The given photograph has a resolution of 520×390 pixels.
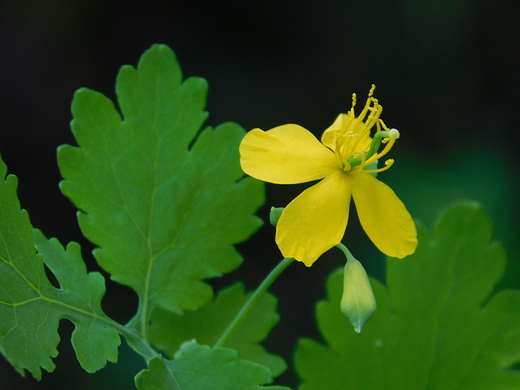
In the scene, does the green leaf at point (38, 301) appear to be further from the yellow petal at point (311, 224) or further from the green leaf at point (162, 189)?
the yellow petal at point (311, 224)

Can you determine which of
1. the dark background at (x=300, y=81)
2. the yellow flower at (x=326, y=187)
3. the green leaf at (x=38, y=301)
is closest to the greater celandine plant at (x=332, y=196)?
the yellow flower at (x=326, y=187)

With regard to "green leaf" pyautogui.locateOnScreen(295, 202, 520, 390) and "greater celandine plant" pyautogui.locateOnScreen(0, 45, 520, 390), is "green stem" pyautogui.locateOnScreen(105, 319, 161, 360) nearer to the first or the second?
"greater celandine plant" pyautogui.locateOnScreen(0, 45, 520, 390)

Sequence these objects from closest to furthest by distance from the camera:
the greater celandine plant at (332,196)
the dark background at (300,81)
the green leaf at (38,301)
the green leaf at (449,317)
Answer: the green leaf at (38,301)
the greater celandine plant at (332,196)
the green leaf at (449,317)
the dark background at (300,81)

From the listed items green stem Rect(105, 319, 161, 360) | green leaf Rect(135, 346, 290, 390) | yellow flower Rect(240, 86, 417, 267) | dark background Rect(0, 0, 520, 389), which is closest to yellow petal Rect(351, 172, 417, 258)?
yellow flower Rect(240, 86, 417, 267)

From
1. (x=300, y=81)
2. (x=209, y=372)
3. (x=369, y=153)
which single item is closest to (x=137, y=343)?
(x=209, y=372)

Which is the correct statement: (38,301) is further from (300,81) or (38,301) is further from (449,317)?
(300,81)

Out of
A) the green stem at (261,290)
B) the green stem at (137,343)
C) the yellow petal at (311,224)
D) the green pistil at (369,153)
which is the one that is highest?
the green pistil at (369,153)
